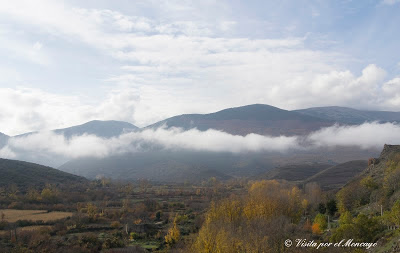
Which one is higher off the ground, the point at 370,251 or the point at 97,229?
the point at 370,251

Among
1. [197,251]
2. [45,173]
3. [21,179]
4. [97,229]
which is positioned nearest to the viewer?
[197,251]

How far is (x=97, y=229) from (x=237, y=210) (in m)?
37.2

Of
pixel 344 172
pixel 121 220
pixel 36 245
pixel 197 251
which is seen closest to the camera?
pixel 197 251

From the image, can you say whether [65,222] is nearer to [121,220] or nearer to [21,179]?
[121,220]

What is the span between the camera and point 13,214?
79562 mm

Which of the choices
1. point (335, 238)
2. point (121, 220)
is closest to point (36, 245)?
point (121, 220)

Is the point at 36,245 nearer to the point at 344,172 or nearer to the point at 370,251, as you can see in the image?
the point at 370,251

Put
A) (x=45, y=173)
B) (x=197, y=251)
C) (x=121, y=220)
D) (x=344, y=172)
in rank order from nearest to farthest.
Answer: (x=197, y=251) < (x=121, y=220) < (x=45, y=173) < (x=344, y=172)

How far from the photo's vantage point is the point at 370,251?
27516mm

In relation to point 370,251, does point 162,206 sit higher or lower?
lower

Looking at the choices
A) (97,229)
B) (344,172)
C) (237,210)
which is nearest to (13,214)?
(97,229)

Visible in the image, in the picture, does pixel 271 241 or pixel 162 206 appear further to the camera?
pixel 162 206

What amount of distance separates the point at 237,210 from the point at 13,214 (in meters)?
62.0

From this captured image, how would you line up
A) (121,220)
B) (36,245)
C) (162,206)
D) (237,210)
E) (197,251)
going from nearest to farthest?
(197,251) < (237,210) < (36,245) < (121,220) < (162,206)
